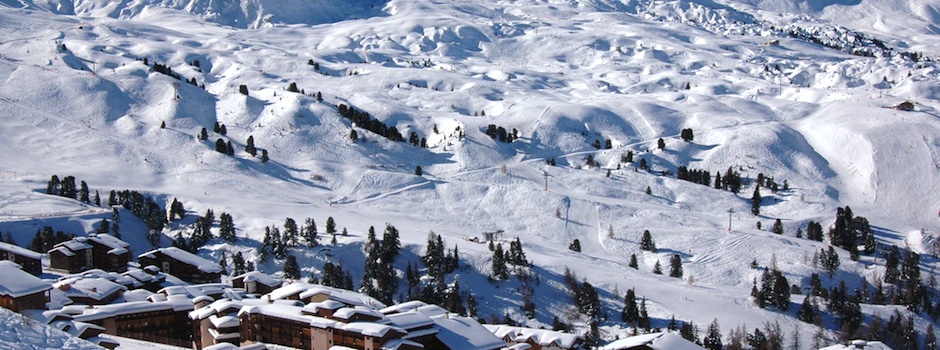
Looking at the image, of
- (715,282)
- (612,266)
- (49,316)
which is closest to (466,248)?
(612,266)

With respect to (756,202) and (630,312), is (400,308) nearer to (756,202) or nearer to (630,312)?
(630,312)

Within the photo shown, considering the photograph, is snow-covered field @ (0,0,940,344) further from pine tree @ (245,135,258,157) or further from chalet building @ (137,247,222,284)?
chalet building @ (137,247,222,284)

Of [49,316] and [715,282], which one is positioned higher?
[49,316]

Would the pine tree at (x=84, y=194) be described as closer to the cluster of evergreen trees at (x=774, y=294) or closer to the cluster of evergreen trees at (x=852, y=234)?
the cluster of evergreen trees at (x=774, y=294)

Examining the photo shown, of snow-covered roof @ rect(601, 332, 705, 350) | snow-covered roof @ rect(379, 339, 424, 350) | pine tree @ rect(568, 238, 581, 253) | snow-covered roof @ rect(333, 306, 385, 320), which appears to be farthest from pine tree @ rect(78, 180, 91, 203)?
snow-covered roof @ rect(601, 332, 705, 350)

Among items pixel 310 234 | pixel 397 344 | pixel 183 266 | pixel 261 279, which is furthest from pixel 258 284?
pixel 310 234

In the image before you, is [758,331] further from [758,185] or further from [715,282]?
[758,185]
